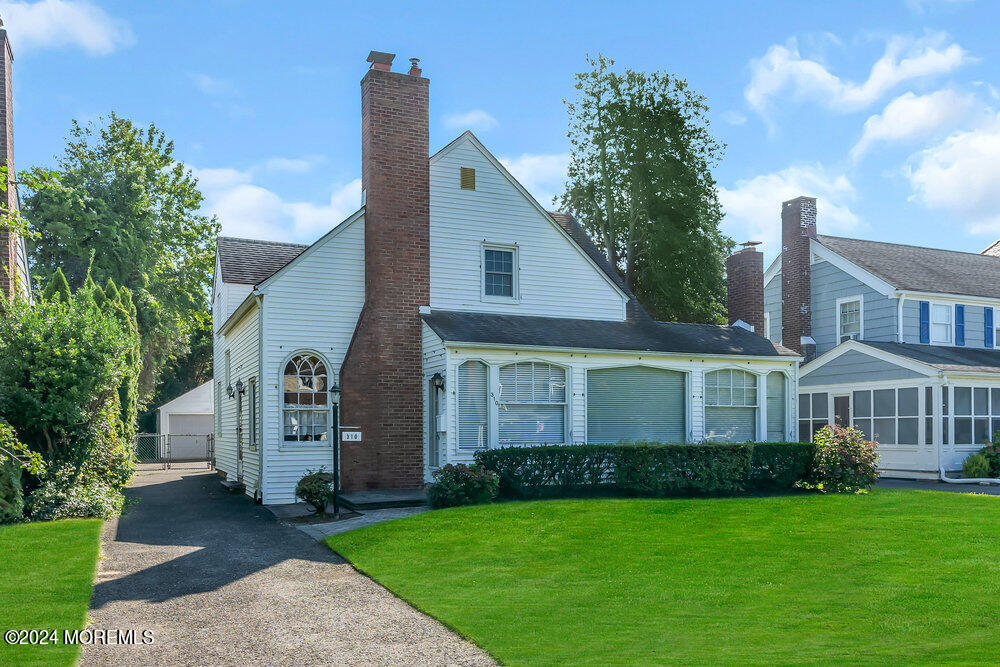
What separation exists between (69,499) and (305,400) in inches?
189

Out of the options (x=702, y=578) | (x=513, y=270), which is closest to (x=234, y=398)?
(x=513, y=270)

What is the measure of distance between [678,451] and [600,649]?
1044cm

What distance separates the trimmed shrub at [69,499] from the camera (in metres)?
13.9

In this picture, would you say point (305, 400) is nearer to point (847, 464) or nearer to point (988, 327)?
point (847, 464)

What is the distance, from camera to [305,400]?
17484 mm

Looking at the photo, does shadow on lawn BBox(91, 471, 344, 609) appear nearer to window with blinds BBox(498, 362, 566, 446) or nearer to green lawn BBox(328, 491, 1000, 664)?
green lawn BBox(328, 491, 1000, 664)

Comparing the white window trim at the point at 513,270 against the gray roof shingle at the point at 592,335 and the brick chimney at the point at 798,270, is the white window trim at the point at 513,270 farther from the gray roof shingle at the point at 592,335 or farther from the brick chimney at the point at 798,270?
the brick chimney at the point at 798,270

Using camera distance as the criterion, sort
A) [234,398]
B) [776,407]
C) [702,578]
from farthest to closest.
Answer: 1. [234,398]
2. [776,407]
3. [702,578]

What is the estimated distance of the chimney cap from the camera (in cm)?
1855

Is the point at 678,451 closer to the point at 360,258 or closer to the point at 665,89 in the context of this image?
the point at 360,258

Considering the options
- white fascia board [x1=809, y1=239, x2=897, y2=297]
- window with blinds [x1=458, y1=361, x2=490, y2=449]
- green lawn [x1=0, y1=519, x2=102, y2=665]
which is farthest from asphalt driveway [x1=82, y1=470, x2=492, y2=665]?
white fascia board [x1=809, y1=239, x2=897, y2=297]

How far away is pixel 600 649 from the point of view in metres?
6.83

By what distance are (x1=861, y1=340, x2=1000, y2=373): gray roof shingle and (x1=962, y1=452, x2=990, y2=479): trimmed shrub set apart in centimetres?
223

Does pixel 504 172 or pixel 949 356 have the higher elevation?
pixel 504 172
